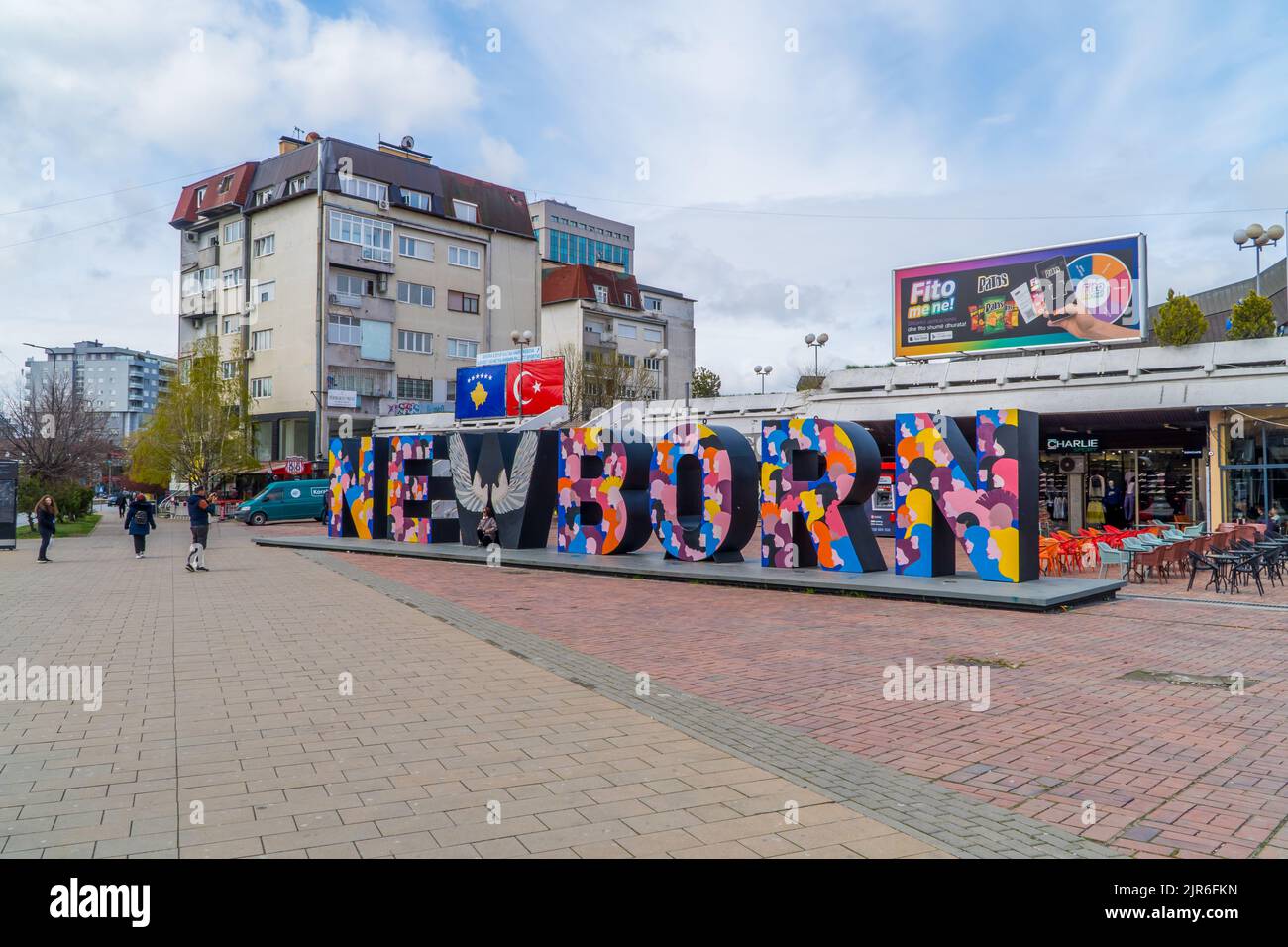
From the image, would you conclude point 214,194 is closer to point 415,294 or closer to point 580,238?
point 415,294

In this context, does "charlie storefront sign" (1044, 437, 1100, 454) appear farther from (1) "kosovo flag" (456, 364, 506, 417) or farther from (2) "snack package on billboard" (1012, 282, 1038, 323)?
(1) "kosovo flag" (456, 364, 506, 417)

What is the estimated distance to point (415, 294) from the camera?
55.7 meters

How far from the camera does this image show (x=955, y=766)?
588 cm

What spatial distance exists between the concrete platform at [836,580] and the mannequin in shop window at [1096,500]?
1586 cm

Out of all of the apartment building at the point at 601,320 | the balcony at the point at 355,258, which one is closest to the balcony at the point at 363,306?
the balcony at the point at 355,258

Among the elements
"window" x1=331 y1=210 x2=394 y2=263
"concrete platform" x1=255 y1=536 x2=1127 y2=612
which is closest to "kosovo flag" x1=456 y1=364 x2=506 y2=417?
"window" x1=331 y1=210 x2=394 y2=263

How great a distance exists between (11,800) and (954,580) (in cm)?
1331

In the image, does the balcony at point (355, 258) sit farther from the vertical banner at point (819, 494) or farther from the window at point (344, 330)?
the vertical banner at point (819, 494)

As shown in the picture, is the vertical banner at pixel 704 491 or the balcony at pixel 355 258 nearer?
the vertical banner at pixel 704 491

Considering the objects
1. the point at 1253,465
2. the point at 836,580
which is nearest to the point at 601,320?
the point at 1253,465

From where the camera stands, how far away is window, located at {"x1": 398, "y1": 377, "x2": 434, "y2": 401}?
181ft

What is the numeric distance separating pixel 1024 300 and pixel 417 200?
37.6m

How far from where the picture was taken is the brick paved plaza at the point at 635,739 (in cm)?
466
